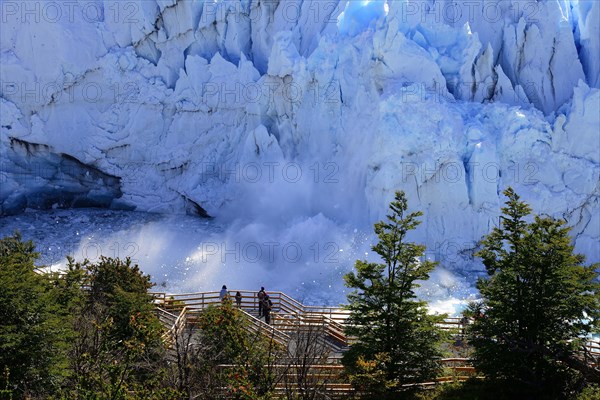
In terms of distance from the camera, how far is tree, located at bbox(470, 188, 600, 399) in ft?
45.7

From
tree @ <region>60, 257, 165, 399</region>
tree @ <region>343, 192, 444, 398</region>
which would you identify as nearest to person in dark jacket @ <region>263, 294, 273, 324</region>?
tree @ <region>60, 257, 165, 399</region>

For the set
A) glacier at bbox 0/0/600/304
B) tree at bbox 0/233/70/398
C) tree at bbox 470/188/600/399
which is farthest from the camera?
glacier at bbox 0/0/600/304

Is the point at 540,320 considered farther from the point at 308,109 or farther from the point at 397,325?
the point at 308,109

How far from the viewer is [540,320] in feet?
46.6

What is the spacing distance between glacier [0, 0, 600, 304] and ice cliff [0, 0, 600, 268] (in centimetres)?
5

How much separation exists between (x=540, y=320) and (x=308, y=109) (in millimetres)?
15193

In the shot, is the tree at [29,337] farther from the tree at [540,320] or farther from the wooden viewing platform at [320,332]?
the tree at [540,320]

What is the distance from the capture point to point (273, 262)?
2666 centimetres

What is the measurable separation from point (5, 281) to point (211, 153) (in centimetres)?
1652

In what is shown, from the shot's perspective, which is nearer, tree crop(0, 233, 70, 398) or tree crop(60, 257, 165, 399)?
tree crop(60, 257, 165, 399)

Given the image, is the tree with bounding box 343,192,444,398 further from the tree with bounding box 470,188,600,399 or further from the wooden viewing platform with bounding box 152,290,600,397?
the tree with bounding box 470,188,600,399

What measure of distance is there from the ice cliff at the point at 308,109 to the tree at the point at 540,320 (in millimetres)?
11084

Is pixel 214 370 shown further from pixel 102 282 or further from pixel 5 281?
pixel 102 282

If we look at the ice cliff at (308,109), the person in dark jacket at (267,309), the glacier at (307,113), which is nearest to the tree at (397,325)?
the person in dark jacket at (267,309)
